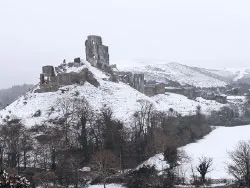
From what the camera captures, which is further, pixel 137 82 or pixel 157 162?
pixel 137 82

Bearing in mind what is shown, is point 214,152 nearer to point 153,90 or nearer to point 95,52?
point 95,52

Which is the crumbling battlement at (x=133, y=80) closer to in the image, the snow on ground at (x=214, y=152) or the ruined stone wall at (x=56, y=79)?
the ruined stone wall at (x=56, y=79)

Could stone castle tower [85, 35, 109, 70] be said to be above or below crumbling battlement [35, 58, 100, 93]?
above

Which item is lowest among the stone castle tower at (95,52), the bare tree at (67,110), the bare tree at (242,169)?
the bare tree at (242,169)

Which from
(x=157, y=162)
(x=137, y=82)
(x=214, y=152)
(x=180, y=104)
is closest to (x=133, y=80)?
(x=137, y=82)

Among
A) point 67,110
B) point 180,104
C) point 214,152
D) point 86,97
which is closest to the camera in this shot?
point 214,152

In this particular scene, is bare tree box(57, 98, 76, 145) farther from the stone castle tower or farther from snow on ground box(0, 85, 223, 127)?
the stone castle tower

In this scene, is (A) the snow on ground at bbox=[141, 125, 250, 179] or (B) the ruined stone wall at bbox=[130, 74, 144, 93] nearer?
(A) the snow on ground at bbox=[141, 125, 250, 179]

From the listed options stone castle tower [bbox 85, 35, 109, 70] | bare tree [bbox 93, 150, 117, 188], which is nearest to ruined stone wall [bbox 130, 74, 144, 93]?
stone castle tower [bbox 85, 35, 109, 70]

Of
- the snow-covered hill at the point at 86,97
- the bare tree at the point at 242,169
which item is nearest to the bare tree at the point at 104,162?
the bare tree at the point at 242,169

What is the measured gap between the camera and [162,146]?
5400 centimetres

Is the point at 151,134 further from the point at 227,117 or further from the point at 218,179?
the point at 227,117

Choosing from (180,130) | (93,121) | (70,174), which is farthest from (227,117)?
(70,174)

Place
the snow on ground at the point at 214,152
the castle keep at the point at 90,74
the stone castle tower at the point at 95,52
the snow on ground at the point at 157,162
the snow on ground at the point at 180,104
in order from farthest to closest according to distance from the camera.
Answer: the snow on ground at the point at 180,104 < the stone castle tower at the point at 95,52 < the castle keep at the point at 90,74 < the snow on ground at the point at 157,162 < the snow on ground at the point at 214,152
